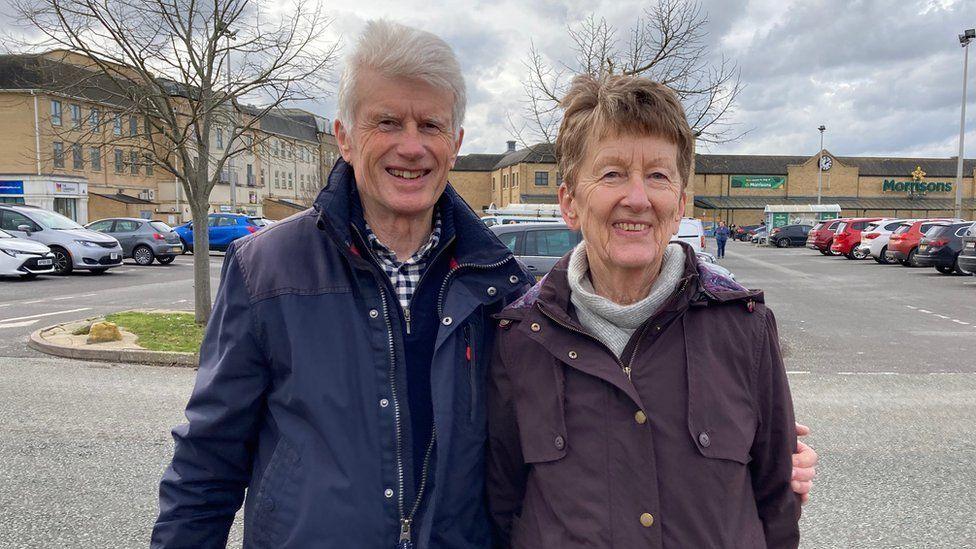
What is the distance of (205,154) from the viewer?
955cm

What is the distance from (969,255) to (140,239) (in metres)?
24.4

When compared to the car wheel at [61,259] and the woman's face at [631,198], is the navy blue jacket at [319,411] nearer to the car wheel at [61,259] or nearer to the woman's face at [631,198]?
the woman's face at [631,198]

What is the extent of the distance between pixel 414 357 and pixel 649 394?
60cm

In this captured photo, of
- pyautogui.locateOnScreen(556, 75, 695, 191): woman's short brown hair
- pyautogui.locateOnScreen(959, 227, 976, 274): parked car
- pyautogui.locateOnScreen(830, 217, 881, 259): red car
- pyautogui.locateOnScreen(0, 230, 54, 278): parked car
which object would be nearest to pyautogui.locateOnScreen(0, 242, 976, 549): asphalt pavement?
A: pyautogui.locateOnScreen(556, 75, 695, 191): woman's short brown hair

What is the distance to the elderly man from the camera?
168 cm

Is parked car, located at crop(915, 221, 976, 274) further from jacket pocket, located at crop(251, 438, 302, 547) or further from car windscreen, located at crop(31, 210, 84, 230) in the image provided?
car windscreen, located at crop(31, 210, 84, 230)

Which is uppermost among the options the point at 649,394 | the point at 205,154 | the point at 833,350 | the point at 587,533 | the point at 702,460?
the point at 205,154

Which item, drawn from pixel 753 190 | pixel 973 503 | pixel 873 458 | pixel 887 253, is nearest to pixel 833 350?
pixel 873 458

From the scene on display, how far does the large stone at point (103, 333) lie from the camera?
8.62 metres

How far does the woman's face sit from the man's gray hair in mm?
466

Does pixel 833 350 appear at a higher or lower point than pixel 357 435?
lower

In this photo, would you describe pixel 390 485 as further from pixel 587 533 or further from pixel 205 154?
pixel 205 154

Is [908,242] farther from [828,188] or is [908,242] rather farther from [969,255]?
[828,188]

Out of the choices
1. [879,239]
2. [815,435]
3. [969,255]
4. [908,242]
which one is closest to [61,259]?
[815,435]
